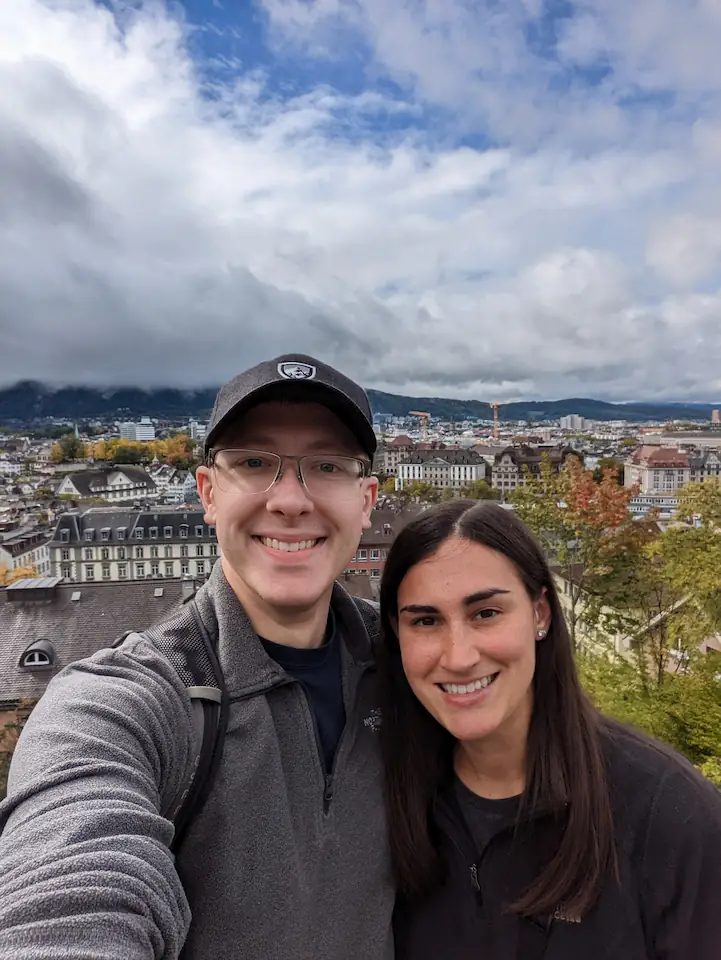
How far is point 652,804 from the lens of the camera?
160 cm

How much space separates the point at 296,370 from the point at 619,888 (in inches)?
70.3

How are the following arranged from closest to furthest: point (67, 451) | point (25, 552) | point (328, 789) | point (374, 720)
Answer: point (328, 789)
point (374, 720)
point (25, 552)
point (67, 451)

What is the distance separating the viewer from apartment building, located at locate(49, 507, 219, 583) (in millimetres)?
35281

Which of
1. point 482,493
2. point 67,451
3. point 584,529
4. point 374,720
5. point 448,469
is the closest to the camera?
point 374,720

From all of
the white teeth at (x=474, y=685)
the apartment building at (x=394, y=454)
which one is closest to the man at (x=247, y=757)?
the white teeth at (x=474, y=685)

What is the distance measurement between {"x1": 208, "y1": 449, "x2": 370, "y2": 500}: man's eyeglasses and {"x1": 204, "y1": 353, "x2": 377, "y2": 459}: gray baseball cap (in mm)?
80

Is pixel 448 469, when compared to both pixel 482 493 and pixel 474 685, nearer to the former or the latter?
pixel 482 493

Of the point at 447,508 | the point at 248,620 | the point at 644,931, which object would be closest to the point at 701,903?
the point at 644,931

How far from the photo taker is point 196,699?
1.35 m

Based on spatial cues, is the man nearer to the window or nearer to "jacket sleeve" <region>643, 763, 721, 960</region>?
"jacket sleeve" <region>643, 763, 721, 960</region>

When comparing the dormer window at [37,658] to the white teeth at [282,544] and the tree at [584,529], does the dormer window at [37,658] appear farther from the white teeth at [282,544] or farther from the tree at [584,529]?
the white teeth at [282,544]

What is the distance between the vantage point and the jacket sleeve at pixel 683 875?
4.88 feet

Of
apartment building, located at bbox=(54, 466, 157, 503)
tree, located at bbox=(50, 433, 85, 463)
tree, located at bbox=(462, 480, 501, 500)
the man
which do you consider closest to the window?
tree, located at bbox=(462, 480, 501, 500)

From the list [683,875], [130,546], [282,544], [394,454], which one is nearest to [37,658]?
[282,544]
